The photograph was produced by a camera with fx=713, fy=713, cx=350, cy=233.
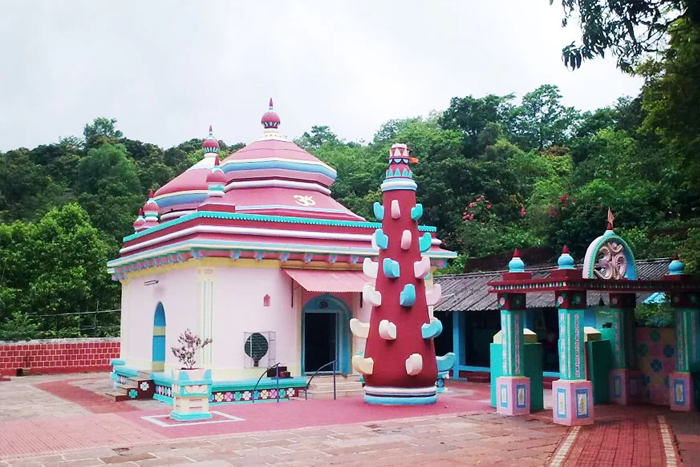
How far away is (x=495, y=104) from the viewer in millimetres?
43438

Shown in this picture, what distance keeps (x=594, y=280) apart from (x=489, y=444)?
3736mm

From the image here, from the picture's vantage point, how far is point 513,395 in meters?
12.5

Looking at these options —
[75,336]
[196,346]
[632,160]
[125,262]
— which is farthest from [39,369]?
[632,160]

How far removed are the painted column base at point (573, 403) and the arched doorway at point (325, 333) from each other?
6.24 meters

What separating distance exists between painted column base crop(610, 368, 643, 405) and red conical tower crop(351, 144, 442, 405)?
366 centimetres

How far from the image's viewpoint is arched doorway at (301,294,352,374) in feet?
55.0

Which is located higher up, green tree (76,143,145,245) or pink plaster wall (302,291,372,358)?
green tree (76,143,145,245)

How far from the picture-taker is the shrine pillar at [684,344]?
13.0 meters

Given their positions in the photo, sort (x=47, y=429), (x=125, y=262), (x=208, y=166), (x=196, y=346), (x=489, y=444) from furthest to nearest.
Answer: (x=208, y=166)
(x=125, y=262)
(x=196, y=346)
(x=47, y=429)
(x=489, y=444)

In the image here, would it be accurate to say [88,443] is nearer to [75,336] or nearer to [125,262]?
[125,262]

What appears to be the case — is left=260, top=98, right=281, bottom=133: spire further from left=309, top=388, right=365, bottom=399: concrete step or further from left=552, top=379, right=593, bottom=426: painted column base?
left=552, top=379, right=593, bottom=426: painted column base

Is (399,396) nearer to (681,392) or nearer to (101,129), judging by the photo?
(681,392)

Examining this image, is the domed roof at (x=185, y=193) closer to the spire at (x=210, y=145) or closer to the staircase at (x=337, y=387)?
the spire at (x=210, y=145)

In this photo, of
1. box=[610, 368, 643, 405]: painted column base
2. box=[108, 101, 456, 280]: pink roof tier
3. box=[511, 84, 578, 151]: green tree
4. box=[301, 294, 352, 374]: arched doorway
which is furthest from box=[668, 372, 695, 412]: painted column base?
box=[511, 84, 578, 151]: green tree
